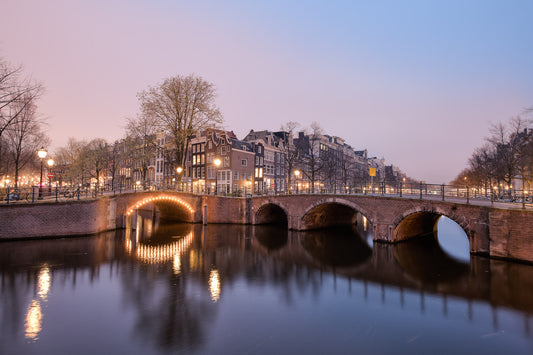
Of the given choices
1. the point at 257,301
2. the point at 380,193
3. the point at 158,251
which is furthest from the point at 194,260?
the point at 380,193

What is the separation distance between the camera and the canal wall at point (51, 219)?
20031mm

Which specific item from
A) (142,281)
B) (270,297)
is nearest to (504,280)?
(270,297)

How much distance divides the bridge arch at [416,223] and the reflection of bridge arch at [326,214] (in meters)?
4.06

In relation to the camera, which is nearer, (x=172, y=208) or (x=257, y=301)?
(x=257, y=301)

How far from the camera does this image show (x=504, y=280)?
13250mm

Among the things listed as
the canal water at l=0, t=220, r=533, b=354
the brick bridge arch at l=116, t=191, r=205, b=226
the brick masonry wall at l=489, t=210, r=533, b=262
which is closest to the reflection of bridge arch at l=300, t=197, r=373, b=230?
the canal water at l=0, t=220, r=533, b=354

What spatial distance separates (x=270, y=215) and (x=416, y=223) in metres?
15.3

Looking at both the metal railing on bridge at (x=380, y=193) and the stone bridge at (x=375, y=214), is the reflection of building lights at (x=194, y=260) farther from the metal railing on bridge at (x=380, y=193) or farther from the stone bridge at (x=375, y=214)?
the stone bridge at (x=375, y=214)

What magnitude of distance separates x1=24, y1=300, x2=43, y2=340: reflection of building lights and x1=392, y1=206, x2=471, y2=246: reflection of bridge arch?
19.8 metres

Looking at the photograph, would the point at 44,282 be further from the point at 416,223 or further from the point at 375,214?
the point at 416,223

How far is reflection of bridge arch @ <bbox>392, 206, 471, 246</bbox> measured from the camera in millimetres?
Answer: 18766

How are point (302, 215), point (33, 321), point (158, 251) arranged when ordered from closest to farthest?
point (33, 321) < point (158, 251) < point (302, 215)

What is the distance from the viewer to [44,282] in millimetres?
12773

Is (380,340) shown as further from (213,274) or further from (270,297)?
(213,274)
